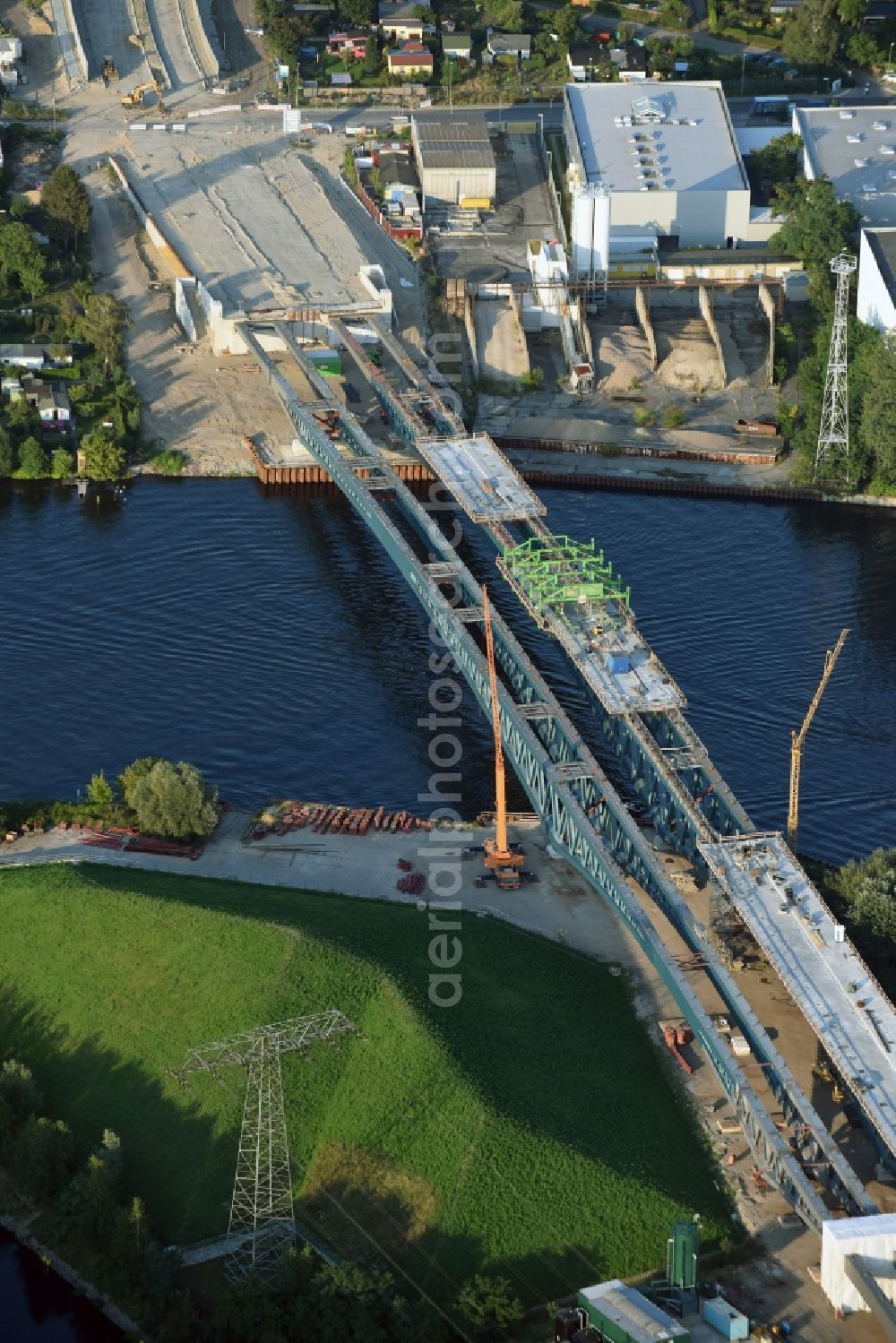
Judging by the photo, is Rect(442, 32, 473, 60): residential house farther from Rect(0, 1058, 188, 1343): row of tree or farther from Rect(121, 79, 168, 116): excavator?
Rect(0, 1058, 188, 1343): row of tree

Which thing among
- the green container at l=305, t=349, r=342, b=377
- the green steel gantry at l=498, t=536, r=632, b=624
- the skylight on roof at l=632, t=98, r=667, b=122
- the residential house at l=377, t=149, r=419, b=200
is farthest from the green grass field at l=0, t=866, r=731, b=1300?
the skylight on roof at l=632, t=98, r=667, b=122

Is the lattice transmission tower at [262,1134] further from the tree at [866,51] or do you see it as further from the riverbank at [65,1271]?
the tree at [866,51]

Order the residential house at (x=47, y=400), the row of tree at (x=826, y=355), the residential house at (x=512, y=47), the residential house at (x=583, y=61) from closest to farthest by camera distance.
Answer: the row of tree at (x=826, y=355), the residential house at (x=47, y=400), the residential house at (x=583, y=61), the residential house at (x=512, y=47)

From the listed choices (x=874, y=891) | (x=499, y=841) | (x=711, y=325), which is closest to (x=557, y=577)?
(x=499, y=841)

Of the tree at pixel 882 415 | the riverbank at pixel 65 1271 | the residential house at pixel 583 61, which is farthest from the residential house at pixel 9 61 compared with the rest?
the riverbank at pixel 65 1271

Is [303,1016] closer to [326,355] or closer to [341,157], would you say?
[326,355]

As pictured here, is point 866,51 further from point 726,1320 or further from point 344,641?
point 726,1320
